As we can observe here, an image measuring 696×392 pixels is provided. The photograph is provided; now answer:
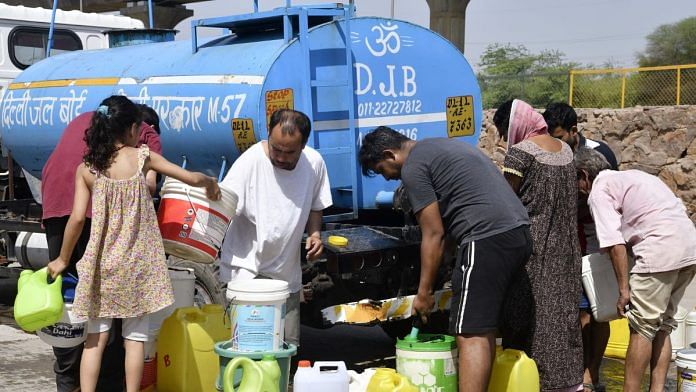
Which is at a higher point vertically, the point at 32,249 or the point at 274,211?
the point at 274,211

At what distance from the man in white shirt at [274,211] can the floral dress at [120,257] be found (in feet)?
1.67

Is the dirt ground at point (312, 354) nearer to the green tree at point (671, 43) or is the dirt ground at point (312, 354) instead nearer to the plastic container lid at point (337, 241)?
the plastic container lid at point (337, 241)

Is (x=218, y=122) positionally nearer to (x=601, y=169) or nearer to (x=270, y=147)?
(x=270, y=147)

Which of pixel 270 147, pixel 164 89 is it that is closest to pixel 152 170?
pixel 270 147

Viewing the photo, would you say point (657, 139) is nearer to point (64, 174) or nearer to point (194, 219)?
point (194, 219)


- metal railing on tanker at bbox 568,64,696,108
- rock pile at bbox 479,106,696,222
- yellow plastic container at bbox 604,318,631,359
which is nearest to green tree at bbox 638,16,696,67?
metal railing on tanker at bbox 568,64,696,108

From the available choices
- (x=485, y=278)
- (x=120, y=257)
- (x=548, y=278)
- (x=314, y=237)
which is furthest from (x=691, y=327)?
(x=120, y=257)

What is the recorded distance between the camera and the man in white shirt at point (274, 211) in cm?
557

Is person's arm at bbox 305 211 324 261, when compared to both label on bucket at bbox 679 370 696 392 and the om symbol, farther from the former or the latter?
label on bucket at bbox 679 370 696 392

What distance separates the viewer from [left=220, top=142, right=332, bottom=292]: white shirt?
18.3 feet

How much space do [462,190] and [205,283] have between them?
7.79ft

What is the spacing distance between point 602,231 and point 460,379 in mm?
1276

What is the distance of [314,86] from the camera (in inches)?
264

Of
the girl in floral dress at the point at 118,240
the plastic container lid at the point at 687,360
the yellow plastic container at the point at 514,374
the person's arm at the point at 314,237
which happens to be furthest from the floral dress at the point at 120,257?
the plastic container lid at the point at 687,360
